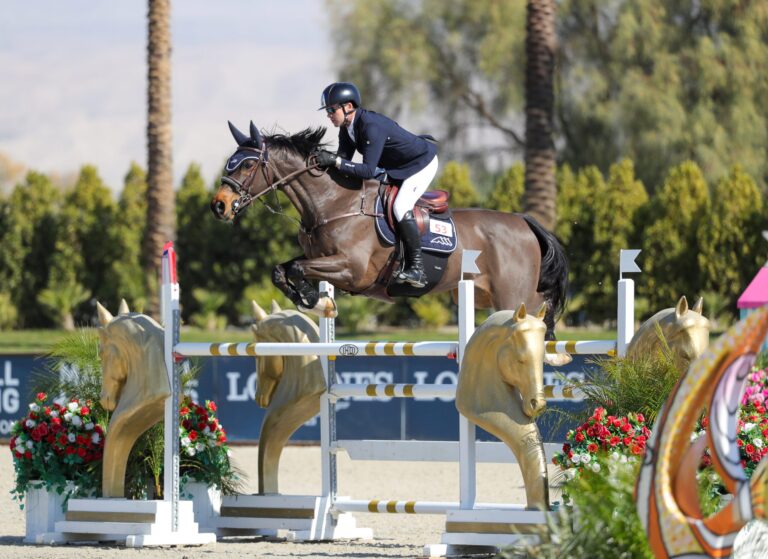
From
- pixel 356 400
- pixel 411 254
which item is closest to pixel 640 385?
pixel 411 254

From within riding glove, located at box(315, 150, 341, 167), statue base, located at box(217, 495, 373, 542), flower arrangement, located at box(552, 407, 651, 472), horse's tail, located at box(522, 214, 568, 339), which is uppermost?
riding glove, located at box(315, 150, 341, 167)

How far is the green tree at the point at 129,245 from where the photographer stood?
74.2 feet

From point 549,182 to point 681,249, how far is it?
17.6ft

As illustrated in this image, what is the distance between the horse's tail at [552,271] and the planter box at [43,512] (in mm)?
3158

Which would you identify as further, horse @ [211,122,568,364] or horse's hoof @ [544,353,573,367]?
horse @ [211,122,568,364]

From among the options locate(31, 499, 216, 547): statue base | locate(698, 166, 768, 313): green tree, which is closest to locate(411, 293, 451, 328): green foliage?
locate(698, 166, 768, 313): green tree

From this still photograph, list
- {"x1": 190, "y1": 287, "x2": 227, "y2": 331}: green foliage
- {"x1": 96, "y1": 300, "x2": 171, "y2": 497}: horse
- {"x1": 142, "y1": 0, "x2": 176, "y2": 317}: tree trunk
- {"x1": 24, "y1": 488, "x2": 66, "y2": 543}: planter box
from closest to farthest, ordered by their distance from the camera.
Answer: {"x1": 96, "y1": 300, "x2": 171, "y2": 497}: horse, {"x1": 24, "y1": 488, "x2": 66, "y2": 543}: planter box, {"x1": 142, "y1": 0, "x2": 176, "y2": 317}: tree trunk, {"x1": 190, "y1": 287, "x2": 227, "y2": 331}: green foliage

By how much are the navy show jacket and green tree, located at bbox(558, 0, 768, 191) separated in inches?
835

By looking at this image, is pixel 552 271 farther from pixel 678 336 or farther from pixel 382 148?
pixel 678 336

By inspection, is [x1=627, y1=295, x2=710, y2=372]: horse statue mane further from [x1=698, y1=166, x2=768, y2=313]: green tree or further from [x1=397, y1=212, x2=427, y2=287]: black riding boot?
[x1=698, y1=166, x2=768, y2=313]: green tree

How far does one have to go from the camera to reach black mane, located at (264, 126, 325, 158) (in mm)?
7848

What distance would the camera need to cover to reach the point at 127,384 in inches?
288

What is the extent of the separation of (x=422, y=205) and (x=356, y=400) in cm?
543

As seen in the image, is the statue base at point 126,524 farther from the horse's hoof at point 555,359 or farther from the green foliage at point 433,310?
the green foliage at point 433,310
